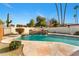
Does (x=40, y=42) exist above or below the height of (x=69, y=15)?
below

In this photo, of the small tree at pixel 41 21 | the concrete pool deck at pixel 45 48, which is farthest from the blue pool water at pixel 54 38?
the small tree at pixel 41 21

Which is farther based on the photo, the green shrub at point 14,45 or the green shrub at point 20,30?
the green shrub at point 20,30

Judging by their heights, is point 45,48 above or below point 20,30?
below

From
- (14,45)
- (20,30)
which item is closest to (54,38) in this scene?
(20,30)

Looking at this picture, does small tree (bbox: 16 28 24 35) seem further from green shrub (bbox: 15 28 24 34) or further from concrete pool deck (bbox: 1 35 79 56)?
concrete pool deck (bbox: 1 35 79 56)

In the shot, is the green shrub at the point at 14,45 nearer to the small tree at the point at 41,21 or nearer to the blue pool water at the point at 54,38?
the blue pool water at the point at 54,38

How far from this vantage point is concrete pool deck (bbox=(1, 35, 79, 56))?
4.84 metres

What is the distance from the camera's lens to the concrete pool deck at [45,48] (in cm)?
484

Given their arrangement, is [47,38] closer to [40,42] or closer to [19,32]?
[40,42]

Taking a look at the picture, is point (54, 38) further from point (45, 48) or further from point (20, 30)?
point (20, 30)

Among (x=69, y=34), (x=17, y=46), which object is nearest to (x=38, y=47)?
(x=17, y=46)

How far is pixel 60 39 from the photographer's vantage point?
510cm

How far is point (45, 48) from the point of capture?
4918 millimetres

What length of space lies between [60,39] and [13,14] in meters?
1.33
